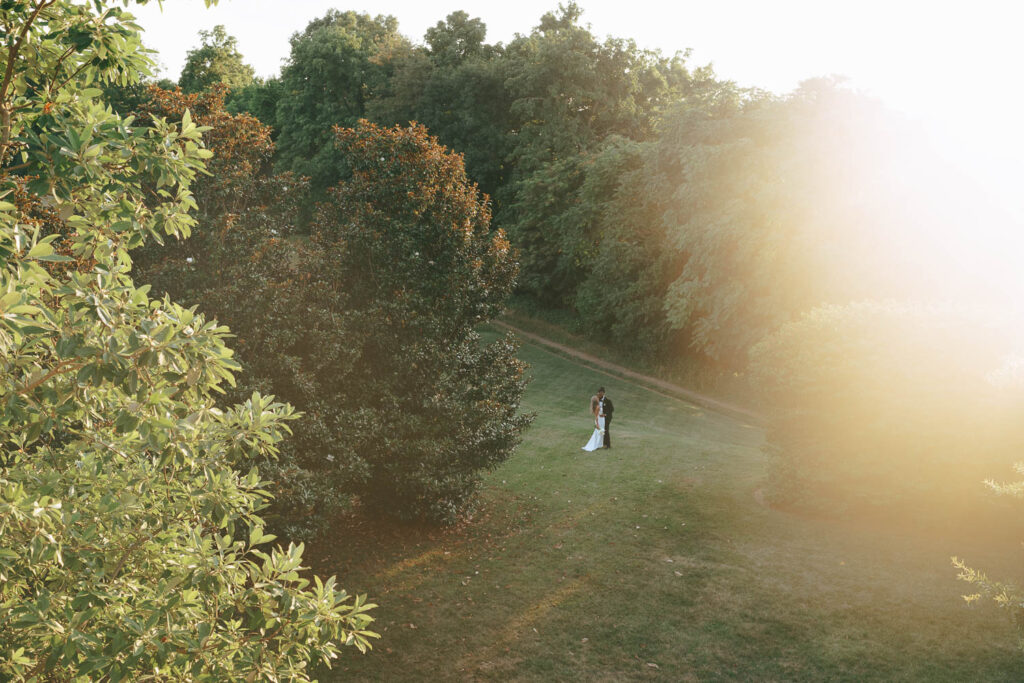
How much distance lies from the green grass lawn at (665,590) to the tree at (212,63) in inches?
2448

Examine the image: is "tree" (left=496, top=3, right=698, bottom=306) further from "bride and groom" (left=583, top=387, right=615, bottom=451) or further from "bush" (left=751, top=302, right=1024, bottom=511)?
"bush" (left=751, top=302, right=1024, bottom=511)

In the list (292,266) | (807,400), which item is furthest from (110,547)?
(807,400)

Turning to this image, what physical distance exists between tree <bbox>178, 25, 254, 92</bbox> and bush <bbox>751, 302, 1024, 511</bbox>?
63.2 m

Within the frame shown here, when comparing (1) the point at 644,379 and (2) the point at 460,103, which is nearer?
(1) the point at 644,379

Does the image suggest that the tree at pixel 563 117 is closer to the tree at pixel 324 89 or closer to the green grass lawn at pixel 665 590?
the tree at pixel 324 89

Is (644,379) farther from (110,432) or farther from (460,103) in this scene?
(110,432)

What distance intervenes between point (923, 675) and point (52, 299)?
1081 cm

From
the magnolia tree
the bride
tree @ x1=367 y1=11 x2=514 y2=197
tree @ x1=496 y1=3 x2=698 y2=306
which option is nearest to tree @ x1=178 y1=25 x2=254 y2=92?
tree @ x1=367 y1=11 x2=514 y2=197

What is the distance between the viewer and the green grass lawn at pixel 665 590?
9.91 metres

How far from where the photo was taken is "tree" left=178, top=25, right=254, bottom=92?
66.2m

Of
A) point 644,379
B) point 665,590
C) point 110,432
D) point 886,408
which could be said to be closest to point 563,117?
point 644,379

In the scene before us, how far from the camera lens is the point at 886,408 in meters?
14.6

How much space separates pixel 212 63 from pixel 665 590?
70.1m

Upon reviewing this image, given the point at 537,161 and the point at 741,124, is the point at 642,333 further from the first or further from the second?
the point at 537,161
